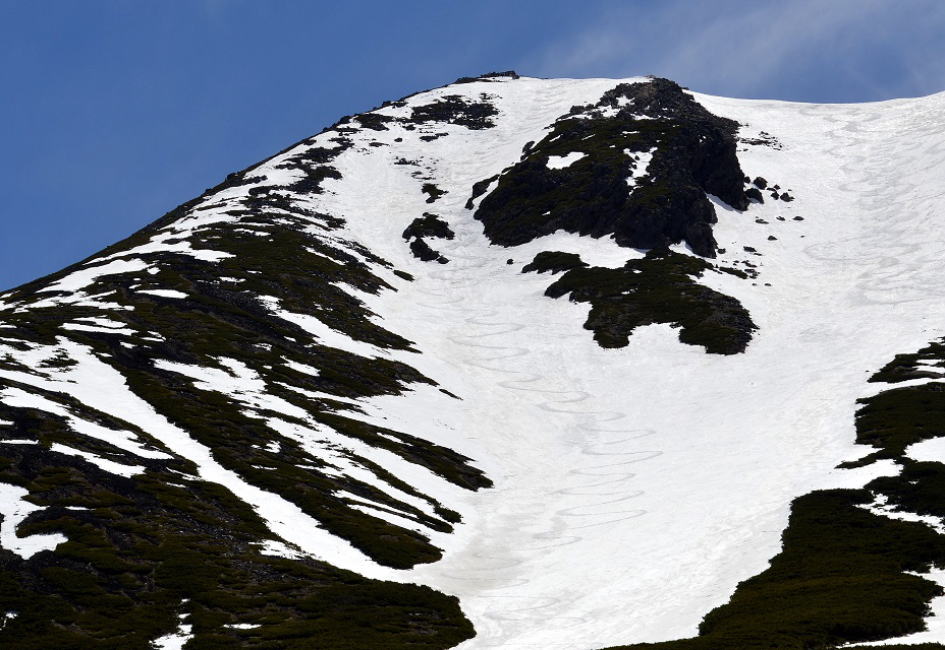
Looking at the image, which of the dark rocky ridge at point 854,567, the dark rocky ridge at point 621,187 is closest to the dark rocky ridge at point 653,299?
the dark rocky ridge at point 621,187

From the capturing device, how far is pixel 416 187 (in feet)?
567

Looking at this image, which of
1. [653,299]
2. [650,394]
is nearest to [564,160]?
[653,299]

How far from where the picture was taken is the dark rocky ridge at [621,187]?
13875 centimetres

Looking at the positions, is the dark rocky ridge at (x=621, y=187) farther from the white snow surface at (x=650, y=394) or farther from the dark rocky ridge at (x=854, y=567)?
the dark rocky ridge at (x=854, y=567)

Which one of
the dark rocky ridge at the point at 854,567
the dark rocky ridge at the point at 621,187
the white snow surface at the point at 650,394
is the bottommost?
the dark rocky ridge at the point at 854,567

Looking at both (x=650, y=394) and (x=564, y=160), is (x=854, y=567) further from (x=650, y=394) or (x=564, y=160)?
(x=564, y=160)

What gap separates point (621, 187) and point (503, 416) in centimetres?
6818

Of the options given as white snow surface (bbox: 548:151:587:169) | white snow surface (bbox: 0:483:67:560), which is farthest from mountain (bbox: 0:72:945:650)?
white snow surface (bbox: 548:151:587:169)

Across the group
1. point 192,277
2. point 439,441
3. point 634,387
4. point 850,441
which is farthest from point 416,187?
point 850,441

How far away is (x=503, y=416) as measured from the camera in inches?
3406

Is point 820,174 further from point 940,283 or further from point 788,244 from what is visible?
point 940,283

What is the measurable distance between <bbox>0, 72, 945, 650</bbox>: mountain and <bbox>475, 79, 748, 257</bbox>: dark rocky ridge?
29.7 inches

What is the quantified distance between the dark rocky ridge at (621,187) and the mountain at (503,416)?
754 mm

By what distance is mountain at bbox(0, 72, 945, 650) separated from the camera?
43156 millimetres
